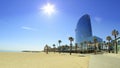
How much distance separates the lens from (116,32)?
95.1 meters

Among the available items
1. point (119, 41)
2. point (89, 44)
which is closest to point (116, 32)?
point (119, 41)

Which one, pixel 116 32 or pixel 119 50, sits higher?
pixel 116 32

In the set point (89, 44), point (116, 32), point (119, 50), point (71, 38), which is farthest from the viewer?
point (89, 44)

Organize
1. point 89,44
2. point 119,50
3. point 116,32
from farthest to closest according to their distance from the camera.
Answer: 1. point 89,44
2. point 116,32
3. point 119,50

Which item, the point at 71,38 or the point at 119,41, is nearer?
the point at 119,41

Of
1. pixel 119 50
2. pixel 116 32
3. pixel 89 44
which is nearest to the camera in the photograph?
pixel 119 50

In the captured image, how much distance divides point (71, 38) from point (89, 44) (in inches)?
1825

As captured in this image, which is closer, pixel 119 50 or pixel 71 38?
pixel 119 50

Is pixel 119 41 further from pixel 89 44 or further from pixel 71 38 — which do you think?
pixel 89 44

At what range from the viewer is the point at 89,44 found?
157750 mm

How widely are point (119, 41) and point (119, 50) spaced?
484 cm

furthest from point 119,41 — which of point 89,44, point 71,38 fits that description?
point 89,44

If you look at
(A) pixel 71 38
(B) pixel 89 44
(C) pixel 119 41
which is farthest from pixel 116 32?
(B) pixel 89 44

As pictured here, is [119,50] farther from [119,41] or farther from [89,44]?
[89,44]
